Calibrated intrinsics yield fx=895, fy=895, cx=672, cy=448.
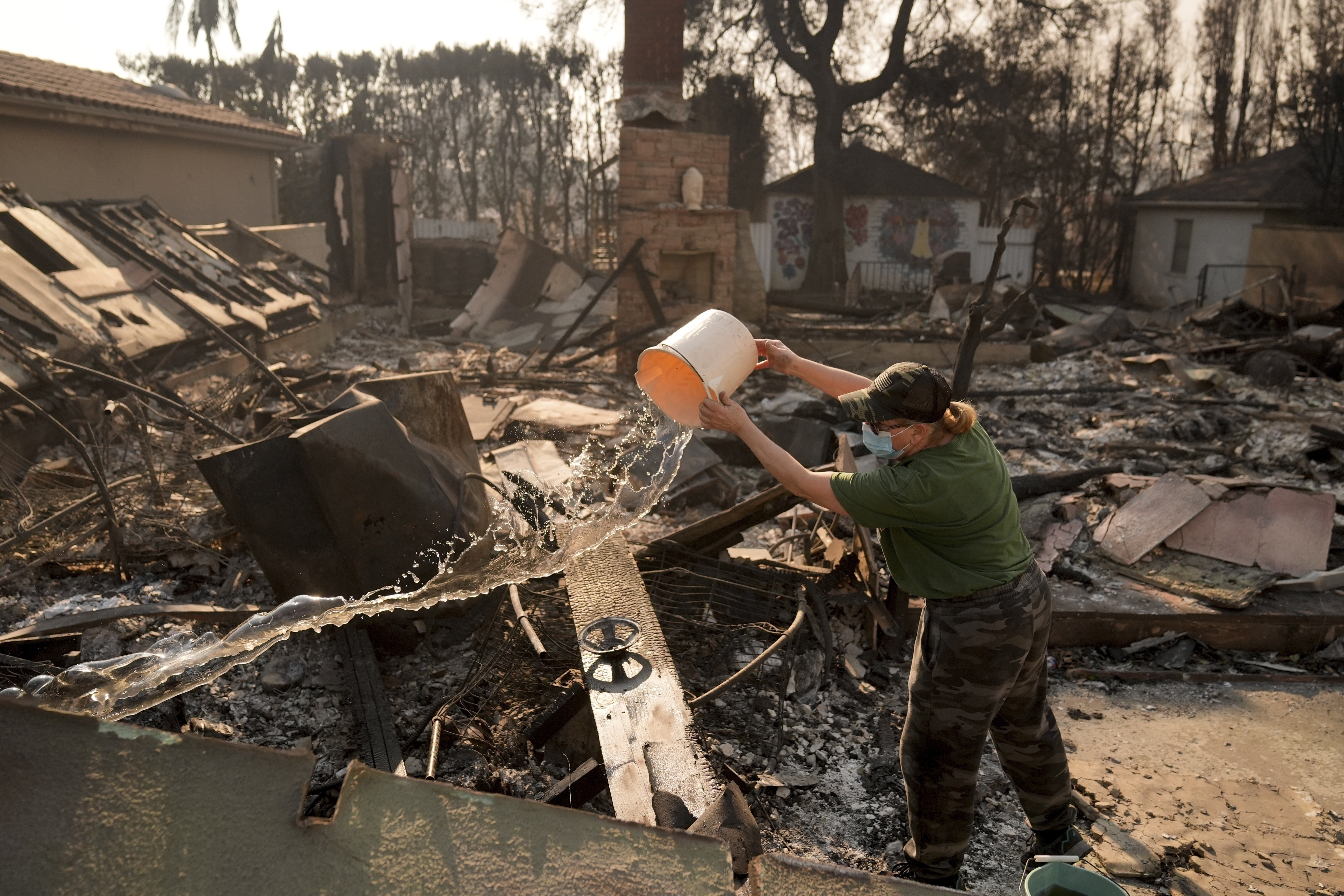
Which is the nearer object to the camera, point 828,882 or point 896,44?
point 828,882

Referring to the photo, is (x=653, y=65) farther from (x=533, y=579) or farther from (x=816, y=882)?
(x=816, y=882)

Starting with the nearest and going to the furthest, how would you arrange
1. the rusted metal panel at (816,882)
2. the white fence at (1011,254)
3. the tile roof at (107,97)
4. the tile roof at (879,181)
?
the rusted metal panel at (816,882)
the tile roof at (107,97)
the white fence at (1011,254)
the tile roof at (879,181)

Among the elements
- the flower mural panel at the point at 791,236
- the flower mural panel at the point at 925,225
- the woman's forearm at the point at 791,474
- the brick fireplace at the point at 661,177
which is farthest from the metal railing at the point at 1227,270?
the woman's forearm at the point at 791,474

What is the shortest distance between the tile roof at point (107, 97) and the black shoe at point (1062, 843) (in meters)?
13.8

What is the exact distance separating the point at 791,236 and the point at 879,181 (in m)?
2.64

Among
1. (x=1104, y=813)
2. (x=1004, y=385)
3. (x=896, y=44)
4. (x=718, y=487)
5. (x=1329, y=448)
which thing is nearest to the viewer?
(x=1104, y=813)

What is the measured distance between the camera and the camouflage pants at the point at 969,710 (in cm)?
265

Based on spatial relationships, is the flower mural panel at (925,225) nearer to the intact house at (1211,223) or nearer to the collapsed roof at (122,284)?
the intact house at (1211,223)

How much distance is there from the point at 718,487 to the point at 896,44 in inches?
682

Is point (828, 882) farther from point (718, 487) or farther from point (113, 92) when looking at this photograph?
point (113, 92)

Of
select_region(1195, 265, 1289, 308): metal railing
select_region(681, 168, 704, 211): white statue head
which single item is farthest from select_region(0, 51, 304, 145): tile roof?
select_region(1195, 265, 1289, 308): metal railing

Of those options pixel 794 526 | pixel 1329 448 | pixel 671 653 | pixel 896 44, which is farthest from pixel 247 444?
pixel 896 44

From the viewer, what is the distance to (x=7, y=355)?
21.8 ft

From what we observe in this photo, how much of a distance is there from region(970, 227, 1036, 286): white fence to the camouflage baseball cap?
19.6 meters
